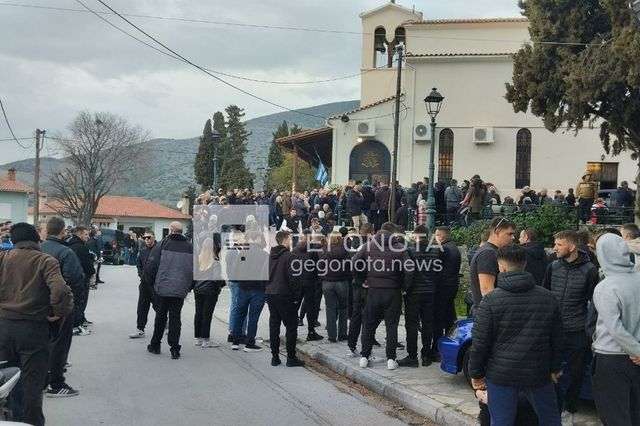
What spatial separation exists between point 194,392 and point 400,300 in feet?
10.1

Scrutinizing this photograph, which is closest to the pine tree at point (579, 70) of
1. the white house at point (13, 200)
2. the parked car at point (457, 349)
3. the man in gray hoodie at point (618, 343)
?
the parked car at point (457, 349)

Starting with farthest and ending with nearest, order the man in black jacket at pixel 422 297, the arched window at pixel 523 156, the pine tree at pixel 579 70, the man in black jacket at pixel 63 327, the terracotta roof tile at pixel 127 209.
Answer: the terracotta roof tile at pixel 127 209, the arched window at pixel 523 156, the pine tree at pixel 579 70, the man in black jacket at pixel 422 297, the man in black jacket at pixel 63 327

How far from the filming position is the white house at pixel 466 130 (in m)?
28.4

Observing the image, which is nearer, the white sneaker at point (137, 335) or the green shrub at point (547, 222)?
the white sneaker at point (137, 335)

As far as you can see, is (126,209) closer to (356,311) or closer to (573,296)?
(356,311)

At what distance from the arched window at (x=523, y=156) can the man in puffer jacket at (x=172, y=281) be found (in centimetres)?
2125

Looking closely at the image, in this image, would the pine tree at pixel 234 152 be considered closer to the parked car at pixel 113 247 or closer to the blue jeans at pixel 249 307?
the parked car at pixel 113 247

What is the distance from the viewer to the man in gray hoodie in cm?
479

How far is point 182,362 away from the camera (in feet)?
32.5

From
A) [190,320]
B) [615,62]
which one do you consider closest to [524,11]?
[615,62]

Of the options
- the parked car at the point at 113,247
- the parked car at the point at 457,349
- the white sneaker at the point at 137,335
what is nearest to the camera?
the parked car at the point at 457,349

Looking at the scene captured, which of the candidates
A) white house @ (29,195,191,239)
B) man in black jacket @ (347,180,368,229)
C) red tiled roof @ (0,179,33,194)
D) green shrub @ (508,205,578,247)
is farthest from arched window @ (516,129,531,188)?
white house @ (29,195,191,239)

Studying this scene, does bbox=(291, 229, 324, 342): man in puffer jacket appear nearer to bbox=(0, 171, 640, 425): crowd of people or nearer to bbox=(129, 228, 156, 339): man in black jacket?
bbox=(0, 171, 640, 425): crowd of people

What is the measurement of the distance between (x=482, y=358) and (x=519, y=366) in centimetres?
25
